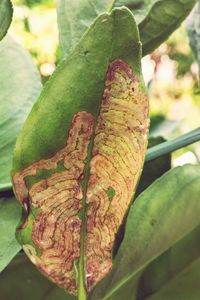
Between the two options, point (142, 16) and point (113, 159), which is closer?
point (113, 159)

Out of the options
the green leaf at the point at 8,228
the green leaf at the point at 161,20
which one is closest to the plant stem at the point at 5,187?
the green leaf at the point at 8,228

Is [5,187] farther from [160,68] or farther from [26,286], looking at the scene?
[160,68]

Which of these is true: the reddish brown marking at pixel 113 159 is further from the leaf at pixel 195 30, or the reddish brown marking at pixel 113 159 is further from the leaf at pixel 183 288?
the leaf at pixel 195 30

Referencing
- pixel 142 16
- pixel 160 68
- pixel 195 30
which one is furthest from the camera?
pixel 160 68

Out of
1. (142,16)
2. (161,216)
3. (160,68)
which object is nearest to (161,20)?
(142,16)

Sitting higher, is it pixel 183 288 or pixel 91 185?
pixel 91 185

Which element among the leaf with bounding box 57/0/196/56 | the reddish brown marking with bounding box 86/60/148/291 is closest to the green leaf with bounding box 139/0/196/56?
the leaf with bounding box 57/0/196/56

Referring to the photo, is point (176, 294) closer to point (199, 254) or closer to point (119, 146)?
A: point (199, 254)
